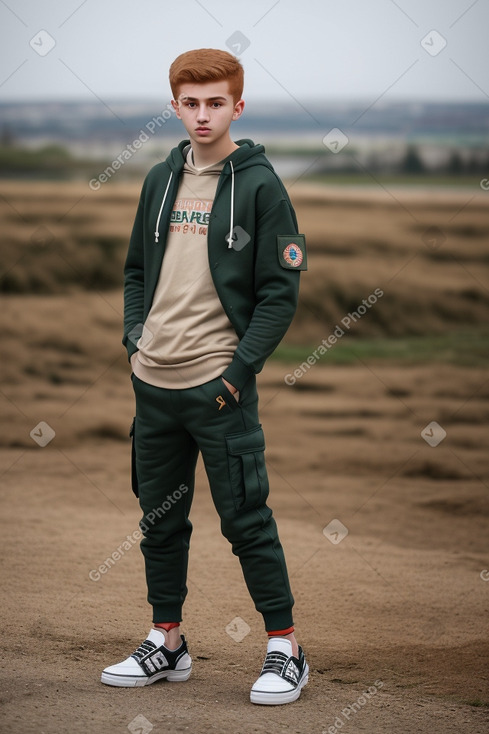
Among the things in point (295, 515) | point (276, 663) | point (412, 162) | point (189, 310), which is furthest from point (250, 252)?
point (412, 162)

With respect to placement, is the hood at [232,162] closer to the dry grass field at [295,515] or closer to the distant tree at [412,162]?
the dry grass field at [295,515]

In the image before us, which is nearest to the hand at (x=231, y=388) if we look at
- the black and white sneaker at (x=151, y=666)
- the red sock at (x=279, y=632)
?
the red sock at (x=279, y=632)

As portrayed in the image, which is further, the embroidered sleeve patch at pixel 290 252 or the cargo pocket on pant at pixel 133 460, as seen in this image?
the cargo pocket on pant at pixel 133 460

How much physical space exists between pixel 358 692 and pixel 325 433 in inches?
202

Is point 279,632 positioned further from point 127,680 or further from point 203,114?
point 203,114

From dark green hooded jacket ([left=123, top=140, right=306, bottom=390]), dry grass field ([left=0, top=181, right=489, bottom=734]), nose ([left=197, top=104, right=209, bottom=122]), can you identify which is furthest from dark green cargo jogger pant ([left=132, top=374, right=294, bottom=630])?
nose ([left=197, top=104, right=209, bottom=122])

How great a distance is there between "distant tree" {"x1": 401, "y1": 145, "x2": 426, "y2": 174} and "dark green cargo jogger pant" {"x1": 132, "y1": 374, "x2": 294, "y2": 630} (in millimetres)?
19183

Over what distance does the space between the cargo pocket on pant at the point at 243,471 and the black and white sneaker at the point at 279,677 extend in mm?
405

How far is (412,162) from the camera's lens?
2148 centimetres

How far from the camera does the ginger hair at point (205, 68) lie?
8.41ft

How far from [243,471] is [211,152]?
839 mm

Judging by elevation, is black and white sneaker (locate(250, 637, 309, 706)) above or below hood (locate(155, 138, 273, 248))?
below

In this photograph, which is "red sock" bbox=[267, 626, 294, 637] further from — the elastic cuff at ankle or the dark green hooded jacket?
the dark green hooded jacket

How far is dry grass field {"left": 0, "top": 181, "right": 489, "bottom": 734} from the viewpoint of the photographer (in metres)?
2.75
